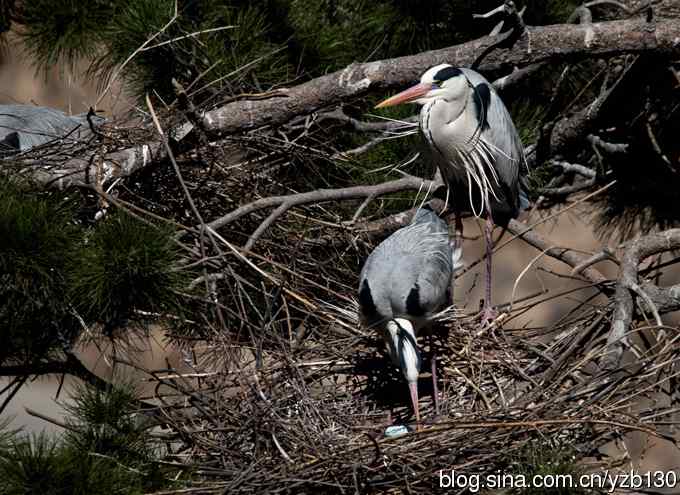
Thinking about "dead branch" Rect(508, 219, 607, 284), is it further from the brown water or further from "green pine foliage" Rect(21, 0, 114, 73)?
the brown water

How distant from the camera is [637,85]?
2656mm

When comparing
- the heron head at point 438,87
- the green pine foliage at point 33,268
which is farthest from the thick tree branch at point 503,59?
the green pine foliage at point 33,268

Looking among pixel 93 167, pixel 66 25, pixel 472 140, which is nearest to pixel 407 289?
pixel 472 140

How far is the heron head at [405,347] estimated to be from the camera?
2291mm

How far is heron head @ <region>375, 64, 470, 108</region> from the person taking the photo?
2.41 metres

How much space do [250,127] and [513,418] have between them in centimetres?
83

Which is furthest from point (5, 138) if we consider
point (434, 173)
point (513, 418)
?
point (513, 418)

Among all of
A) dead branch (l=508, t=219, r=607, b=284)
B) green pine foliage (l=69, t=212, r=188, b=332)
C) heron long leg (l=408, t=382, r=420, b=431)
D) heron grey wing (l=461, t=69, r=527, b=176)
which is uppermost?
heron grey wing (l=461, t=69, r=527, b=176)

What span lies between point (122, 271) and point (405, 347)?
0.68 metres

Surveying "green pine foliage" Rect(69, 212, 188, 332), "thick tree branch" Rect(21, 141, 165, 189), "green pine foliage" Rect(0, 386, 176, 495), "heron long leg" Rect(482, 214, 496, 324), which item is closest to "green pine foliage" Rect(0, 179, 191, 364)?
"green pine foliage" Rect(69, 212, 188, 332)

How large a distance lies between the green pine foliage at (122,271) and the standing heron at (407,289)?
1.78 feet

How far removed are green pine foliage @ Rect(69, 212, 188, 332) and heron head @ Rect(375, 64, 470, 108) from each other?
0.70m

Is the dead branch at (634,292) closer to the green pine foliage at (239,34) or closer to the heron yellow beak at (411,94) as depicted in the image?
the heron yellow beak at (411,94)

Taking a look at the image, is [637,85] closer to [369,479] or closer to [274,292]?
[274,292]
